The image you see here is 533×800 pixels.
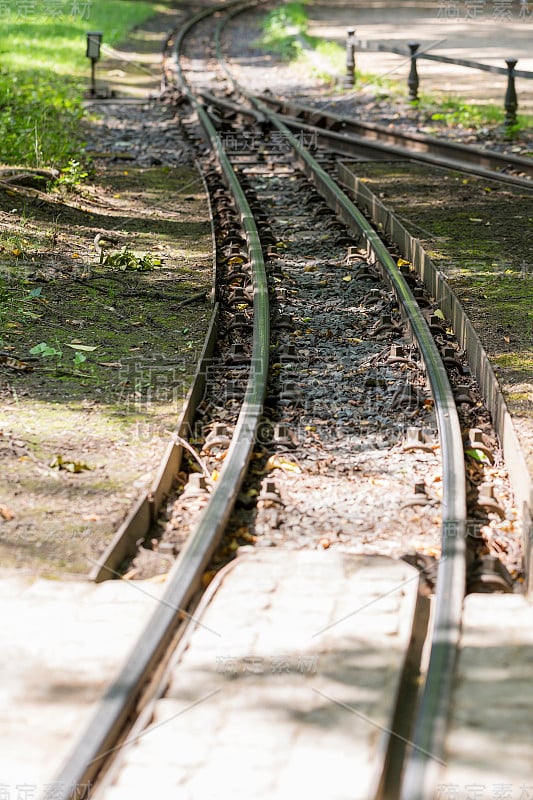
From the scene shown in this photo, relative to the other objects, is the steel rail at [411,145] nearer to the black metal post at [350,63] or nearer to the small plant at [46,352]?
the black metal post at [350,63]

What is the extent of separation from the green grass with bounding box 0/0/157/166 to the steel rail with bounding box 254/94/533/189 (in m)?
3.32

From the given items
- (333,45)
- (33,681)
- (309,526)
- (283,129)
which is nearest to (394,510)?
(309,526)

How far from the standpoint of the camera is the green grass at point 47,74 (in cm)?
1156

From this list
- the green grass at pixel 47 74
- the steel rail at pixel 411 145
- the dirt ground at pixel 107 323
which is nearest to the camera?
the dirt ground at pixel 107 323

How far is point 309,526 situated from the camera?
15.1 ft

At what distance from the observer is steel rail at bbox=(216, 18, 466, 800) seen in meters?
2.93

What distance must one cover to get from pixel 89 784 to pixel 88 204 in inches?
320

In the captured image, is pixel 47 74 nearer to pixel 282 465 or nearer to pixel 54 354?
pixel 54 354

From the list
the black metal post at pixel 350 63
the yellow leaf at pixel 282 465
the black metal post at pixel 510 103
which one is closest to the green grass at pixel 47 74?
the black metal post at pixel 350 63

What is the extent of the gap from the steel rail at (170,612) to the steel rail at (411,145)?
6.25 meters

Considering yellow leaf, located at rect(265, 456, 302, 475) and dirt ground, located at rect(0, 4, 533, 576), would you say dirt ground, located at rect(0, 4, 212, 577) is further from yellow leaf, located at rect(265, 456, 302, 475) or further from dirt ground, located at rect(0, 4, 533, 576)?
yellow leaf, located at rect(265, 456, 302, 475)

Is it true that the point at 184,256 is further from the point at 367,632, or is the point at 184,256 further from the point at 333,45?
the point at 333,45

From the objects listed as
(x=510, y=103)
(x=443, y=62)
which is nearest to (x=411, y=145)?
(x=510, y=103)

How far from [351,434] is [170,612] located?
211cm
